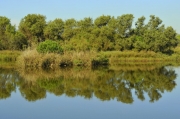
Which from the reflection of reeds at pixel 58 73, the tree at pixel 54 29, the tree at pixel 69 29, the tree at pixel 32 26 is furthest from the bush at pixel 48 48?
the tree at pixel 32 26

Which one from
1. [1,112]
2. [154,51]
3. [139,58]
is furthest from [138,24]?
[1,112]

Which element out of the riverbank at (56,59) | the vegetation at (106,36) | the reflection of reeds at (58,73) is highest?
the vegetation at (106,36)

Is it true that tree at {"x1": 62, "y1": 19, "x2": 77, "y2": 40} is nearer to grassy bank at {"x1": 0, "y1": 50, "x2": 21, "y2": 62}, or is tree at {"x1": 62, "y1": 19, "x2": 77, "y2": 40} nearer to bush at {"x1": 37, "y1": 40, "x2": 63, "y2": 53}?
grassy bank at {"x1": 0, "y1": 50, "x2": 21, "y2": 62}

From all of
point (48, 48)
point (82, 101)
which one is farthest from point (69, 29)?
point (82, 101)

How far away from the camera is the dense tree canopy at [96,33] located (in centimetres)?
4072

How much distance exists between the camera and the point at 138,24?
4503 centimetres

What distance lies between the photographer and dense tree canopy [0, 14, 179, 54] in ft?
134

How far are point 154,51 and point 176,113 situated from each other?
33.0 metres

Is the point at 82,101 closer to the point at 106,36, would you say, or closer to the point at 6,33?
the point at 106,36

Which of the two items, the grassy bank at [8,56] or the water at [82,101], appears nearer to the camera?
the water at [82,101]

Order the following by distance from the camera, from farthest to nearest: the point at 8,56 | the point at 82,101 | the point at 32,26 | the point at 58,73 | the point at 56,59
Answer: the point at 32,26
the point at 8,56
the point at 56,59
the point at 58,73
the point at 82,101

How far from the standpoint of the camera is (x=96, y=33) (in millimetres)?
42031

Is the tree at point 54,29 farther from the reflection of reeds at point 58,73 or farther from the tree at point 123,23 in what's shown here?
the reflection of reeds at point 58,73

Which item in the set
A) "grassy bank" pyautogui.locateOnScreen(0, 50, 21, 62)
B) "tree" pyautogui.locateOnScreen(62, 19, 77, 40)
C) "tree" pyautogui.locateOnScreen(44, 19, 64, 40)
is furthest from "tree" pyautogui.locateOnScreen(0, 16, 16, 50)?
"tree" pyautogui.locateOnScreen(62, 19, 77, 40)
